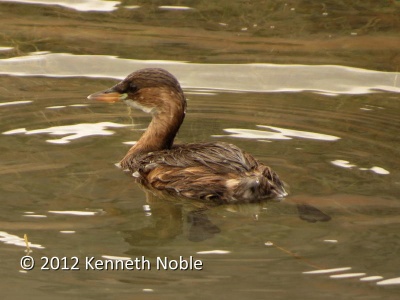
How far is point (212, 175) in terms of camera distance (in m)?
8.03

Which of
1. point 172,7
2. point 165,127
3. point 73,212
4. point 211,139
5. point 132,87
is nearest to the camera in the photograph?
point 73,212

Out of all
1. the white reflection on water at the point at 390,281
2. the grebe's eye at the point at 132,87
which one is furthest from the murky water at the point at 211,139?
the grebe's eye at the point at 132,87

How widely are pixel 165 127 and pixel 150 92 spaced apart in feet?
1.03

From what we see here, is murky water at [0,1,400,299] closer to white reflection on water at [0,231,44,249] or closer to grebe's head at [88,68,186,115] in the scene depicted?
white reflection on water at [0,231,44,249]

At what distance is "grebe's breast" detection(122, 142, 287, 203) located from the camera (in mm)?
7895

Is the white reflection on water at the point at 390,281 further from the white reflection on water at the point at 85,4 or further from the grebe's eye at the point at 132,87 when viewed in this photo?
the white reflection on water at the point at 85,4

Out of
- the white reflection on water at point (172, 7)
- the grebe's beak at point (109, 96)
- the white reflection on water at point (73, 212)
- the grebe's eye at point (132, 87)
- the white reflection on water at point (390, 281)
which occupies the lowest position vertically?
the white reflection on water at point (390, 281)

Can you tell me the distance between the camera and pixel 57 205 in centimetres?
766

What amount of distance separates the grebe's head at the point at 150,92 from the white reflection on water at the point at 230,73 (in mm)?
2013

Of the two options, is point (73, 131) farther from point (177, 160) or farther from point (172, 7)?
point (172, 7)

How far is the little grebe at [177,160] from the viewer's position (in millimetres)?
7926

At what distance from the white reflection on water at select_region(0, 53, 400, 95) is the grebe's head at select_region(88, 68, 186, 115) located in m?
2.01

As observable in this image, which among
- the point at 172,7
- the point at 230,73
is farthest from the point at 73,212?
the point at 172,7

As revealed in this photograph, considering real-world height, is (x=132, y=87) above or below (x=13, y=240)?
above
